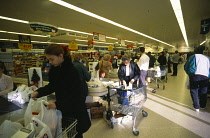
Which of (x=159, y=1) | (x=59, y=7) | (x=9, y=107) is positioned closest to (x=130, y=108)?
(x=9, y=107)

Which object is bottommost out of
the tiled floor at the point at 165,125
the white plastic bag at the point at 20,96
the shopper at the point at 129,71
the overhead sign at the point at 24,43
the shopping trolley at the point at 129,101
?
the tiled floor at the point at 165,125

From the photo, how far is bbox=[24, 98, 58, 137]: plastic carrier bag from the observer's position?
1.08 m

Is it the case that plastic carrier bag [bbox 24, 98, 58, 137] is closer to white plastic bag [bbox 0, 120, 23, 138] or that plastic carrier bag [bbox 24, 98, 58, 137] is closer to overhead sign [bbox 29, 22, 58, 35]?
white plastic bag [bbox 0, 120, 23, 138]

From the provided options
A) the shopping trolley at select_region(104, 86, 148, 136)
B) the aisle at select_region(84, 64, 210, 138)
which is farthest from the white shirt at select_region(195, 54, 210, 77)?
the shopping trolley at select_region(104, 86, 148, 136)

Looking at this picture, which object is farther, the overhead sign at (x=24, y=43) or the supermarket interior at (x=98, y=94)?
the overhead sign at (x=24, y=43)

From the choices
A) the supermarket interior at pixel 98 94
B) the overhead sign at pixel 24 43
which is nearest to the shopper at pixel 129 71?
the supermarket interior at pixel 98 94

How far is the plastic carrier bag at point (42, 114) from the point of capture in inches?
42.6

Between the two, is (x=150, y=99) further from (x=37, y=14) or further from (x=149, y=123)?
(x=37, y=14)

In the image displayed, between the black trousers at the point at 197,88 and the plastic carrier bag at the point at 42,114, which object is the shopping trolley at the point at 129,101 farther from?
the black trousers at the point at 197,88

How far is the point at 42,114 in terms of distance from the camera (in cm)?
106

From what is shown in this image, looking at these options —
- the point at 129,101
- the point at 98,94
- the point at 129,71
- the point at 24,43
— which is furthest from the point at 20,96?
the point at 24,43

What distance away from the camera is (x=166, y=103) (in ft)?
12.2

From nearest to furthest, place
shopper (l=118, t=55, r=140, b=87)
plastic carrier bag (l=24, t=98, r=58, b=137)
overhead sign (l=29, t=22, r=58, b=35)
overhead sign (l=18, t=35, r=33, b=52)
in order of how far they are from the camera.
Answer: plastic carrier bag (l=24, t=98, r=58, b=137) → shopper (l=118, t=55, r=140, b=87) → overhead sign (l=29, t=22, r=58, b=35) → overhead sign (l=18, t=35, r=33, b=52)

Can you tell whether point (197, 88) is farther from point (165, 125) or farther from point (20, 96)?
point (20, 96)
